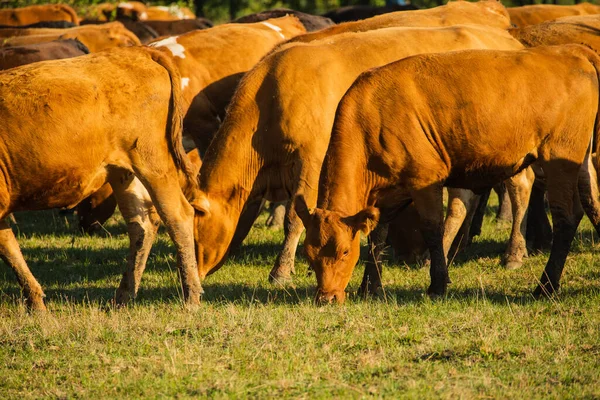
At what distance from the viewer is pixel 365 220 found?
886 centimetres

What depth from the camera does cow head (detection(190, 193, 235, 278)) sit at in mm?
10422

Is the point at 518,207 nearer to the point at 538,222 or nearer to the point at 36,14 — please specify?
the point at 538,222

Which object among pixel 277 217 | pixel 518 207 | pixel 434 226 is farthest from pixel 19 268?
pixel 277 217

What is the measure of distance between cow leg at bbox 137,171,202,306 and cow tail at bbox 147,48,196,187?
15 centimetres

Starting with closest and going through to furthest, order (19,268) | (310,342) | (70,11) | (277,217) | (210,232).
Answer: (310,342) < (19,268) < (210,232) < (277,217) < (70,11)

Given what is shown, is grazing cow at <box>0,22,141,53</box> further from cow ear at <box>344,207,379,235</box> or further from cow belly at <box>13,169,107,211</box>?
cow ear at <box>344,207,379,235</box>

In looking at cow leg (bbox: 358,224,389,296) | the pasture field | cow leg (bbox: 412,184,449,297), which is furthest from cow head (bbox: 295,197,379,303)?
cow leg (bbox: 358,224,389,296)

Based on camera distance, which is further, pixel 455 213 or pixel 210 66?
pixel 210 66

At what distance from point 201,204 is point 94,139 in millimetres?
1677

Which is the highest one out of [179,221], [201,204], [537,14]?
[179,221]

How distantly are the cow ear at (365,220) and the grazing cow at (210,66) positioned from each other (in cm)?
491

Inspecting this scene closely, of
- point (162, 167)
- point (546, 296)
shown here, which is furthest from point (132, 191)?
point (546, 296)

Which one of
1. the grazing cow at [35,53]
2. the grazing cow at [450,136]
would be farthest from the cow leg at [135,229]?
the grazing cow at [35,53]

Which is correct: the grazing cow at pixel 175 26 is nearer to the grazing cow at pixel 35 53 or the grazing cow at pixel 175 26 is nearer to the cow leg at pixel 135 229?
the grazing cow at pixel 35 53
